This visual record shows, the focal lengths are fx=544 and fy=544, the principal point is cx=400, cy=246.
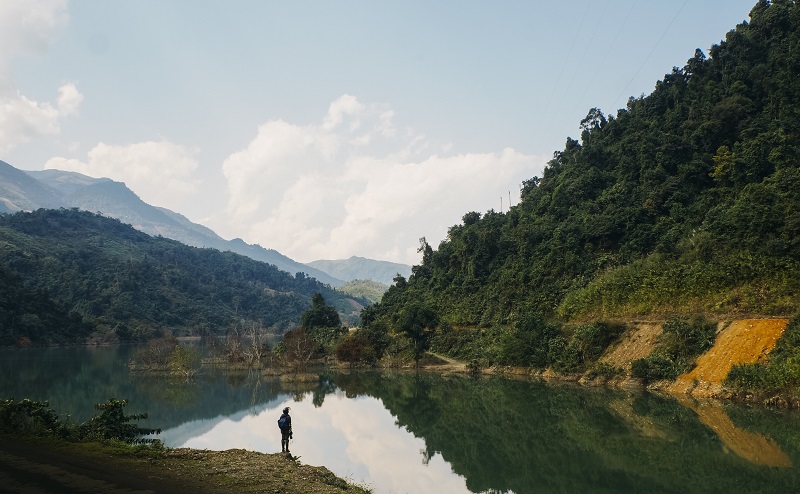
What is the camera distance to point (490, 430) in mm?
27141

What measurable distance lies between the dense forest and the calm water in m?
56.6

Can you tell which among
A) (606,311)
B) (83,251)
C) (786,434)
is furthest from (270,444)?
(83,251)

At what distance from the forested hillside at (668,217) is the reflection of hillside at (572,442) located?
10.9m

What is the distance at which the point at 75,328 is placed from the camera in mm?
103438

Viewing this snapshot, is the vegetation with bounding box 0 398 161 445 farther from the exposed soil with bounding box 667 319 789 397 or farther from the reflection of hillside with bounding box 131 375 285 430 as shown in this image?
the exposed soil with bounding box 667 319 789 397

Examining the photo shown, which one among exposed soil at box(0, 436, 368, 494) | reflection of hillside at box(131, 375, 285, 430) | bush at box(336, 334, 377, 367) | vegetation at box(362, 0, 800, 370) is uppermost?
vegetation at box(362, 0, 800, 370)

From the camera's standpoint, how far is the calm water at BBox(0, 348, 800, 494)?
711 inches

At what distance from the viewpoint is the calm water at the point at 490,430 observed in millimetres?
18062

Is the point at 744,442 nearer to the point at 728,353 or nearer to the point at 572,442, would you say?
the point at 572,442

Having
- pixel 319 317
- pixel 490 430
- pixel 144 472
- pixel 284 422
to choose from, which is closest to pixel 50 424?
pixel 144 472

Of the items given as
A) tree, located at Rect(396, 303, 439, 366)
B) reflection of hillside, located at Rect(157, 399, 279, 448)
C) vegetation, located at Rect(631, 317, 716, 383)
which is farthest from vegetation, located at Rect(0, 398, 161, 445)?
tree, located at Rect(396, 303, 439, 366)

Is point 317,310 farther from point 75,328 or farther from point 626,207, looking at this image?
point 75,328

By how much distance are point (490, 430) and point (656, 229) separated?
106 ft

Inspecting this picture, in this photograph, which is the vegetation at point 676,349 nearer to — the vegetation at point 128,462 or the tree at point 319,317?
the vegetation at point 128,462
